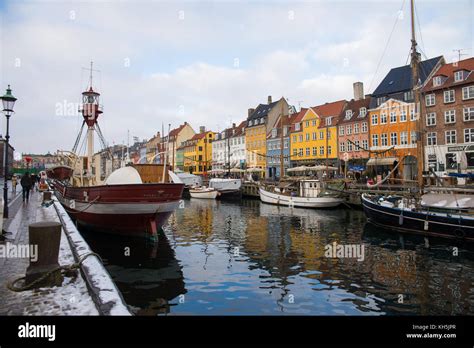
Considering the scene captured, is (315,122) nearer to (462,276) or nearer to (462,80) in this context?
(462,80)

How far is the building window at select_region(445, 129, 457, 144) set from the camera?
3891 cm

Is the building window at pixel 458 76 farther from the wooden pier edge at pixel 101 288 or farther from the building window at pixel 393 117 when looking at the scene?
the wooden pier edge at pixel 101 288

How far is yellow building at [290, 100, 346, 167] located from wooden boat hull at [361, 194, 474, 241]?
107 feet

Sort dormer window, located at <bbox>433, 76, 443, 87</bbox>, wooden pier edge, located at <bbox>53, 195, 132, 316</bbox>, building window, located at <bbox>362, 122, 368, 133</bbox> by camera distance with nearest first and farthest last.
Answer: wooden pier edge, located at <bbox>53, 195, 132, 316</bbox>
dormer window, located at <bbox>433, 76, 443, 87</bbox>
building window, located at <bbox>362, 122, 368, 133</bbox>

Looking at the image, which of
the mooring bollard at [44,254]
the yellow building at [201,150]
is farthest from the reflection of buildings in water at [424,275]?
the yellow building at [201,150]

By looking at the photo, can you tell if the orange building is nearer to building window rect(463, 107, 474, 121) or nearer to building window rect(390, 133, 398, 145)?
building window rect(390, 133, 398, 145)

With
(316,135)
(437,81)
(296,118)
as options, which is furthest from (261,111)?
(437,81)

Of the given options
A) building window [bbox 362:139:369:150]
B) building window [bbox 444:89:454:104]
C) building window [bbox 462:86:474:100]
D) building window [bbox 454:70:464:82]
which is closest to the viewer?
building window [bbox 462:86:474:100]

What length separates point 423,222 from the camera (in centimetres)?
1919

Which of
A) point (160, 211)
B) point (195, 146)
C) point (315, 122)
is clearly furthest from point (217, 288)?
point (195, 146)

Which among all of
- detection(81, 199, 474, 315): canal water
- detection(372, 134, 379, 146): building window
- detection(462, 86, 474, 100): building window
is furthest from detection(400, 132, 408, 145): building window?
detection(81, 199, 474, 315): canal water

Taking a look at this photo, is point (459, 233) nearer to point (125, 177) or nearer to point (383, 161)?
point (125, 177)

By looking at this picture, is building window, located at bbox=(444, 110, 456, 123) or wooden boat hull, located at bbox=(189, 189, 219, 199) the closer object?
building window, located at bbox=(444, 110, 456, 123)
